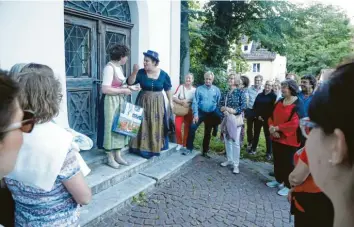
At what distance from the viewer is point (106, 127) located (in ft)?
14.1

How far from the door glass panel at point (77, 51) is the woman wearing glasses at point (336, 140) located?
442cm

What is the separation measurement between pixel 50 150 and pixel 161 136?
3.77m

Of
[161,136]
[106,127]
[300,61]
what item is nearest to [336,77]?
[106,127]

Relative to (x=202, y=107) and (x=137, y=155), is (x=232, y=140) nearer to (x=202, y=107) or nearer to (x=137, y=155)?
(x=202, y=107)

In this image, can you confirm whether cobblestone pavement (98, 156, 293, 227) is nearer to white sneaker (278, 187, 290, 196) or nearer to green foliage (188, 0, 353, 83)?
white sneaker (278, 187, 290, 196)

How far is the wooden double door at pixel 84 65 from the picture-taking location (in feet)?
15.3

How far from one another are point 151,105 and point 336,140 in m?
4.31

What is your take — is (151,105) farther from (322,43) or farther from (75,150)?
(322,43)

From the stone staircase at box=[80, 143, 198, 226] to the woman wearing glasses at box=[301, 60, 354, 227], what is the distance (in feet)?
9.95

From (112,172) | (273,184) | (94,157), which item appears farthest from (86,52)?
(273,184)

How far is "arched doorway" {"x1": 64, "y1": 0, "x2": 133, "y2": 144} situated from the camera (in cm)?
463

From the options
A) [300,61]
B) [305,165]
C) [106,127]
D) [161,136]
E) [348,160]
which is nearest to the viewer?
[348,160]

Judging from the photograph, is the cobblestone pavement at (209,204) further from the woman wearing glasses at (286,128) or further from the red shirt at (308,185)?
the red shirt at (308,185)

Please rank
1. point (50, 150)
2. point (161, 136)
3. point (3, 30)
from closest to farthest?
point (50, 150) < point (3, 30) < point (161, 136)
